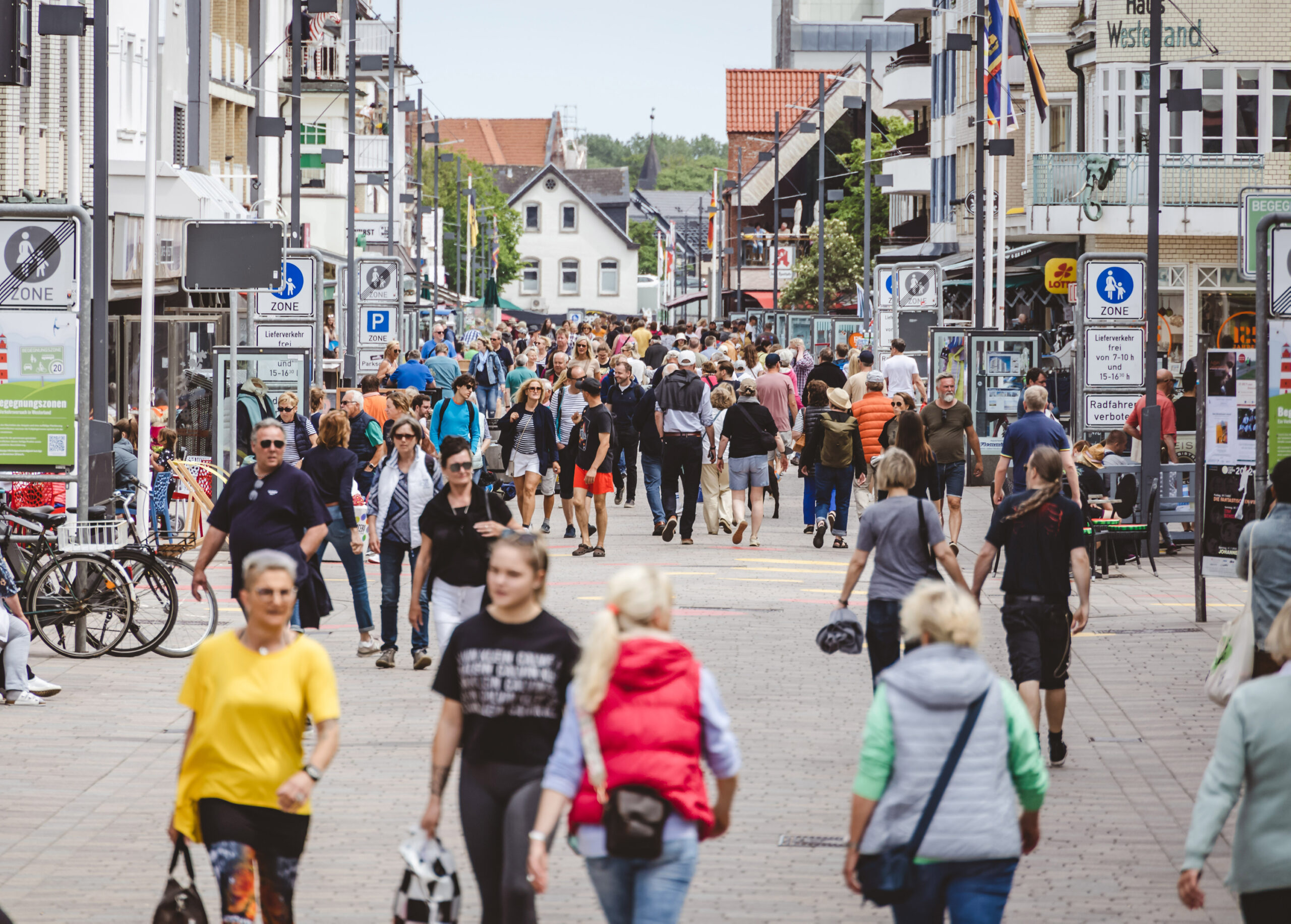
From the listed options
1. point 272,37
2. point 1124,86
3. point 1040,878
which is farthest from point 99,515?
point 272,37

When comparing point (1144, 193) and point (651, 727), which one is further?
point (1144, 193)

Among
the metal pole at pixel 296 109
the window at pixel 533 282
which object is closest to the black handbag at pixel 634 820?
the metal pole at pixel 296 109

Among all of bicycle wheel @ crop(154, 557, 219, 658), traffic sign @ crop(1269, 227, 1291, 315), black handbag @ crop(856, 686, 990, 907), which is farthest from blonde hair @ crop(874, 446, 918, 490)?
bicycle wheel @ crop(154, 557, 219, 658)

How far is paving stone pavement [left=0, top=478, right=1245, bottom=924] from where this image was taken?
784 centimetres

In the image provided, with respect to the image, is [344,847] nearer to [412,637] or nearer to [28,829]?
[28,829]

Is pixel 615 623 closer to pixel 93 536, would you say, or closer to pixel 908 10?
pixel 93 536

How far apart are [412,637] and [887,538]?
451cm

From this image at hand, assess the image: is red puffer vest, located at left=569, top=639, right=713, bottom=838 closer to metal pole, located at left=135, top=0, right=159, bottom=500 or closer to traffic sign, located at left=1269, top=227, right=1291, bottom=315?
traffic sign, located at left=1269, top=227, right=1291, bottom=315

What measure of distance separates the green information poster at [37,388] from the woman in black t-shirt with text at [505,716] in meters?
8.71

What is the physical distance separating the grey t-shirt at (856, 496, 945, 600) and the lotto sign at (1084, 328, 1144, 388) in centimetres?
1122

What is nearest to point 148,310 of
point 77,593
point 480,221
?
point 77,593

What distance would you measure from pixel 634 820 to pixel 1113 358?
1650 centimetres

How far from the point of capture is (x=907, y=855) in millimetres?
5547

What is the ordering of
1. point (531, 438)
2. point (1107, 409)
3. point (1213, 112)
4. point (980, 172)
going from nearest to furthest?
point (531, 438) < point (1107, 409) < point (980, 172) < point (1213, 112)
